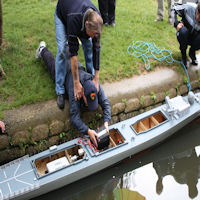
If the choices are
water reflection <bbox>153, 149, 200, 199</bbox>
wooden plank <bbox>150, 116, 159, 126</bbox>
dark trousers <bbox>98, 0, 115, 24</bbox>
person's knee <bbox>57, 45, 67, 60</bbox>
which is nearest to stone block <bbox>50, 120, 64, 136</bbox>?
person's knee <bbox>57, 45, 67, 60</bbox>

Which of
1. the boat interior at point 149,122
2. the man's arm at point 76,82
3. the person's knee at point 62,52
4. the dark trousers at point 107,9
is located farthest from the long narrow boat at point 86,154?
the dark trousers at point 107,9

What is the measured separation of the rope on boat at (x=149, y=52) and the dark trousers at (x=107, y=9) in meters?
0.85

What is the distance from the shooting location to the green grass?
445cm

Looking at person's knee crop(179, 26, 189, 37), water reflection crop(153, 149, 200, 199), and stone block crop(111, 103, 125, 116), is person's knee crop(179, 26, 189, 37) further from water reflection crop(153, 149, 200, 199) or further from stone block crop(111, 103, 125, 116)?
water reflection crop(153, 149, 200, 199)

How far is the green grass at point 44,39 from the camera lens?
4449 mm

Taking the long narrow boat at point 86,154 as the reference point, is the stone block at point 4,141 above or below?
above

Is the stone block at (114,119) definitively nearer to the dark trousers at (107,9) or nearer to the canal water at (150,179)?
the canal water at (150,179)

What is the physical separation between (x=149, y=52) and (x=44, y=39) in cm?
218

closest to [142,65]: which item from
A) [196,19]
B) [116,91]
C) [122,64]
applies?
[122,64]

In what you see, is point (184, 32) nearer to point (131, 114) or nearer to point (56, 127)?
point (131, 114)

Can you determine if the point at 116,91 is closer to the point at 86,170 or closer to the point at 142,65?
the point at 142,65

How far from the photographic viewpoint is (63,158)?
382 cm

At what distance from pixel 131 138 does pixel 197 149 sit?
1.34m

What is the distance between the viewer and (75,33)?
3221 millimetres
